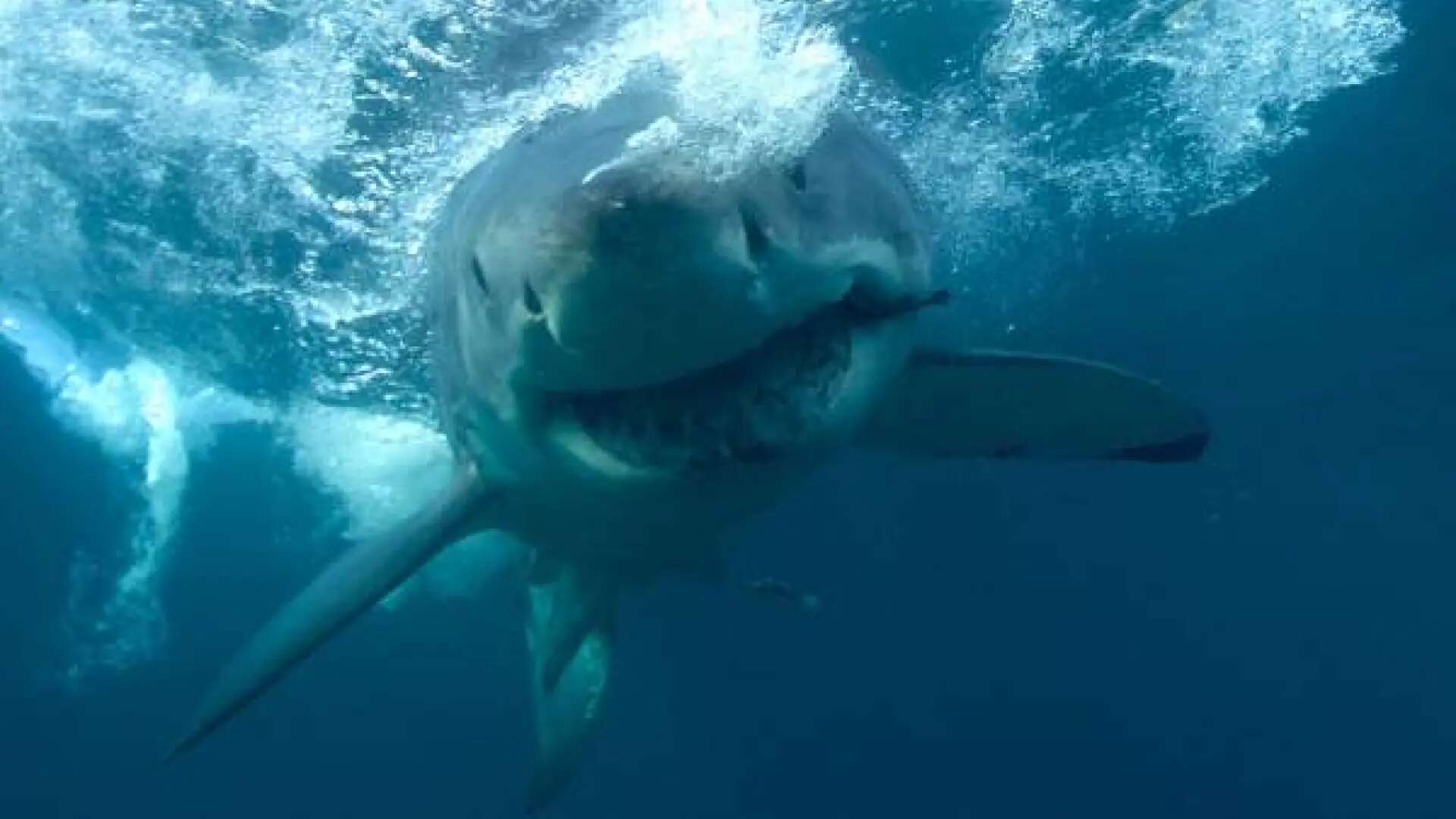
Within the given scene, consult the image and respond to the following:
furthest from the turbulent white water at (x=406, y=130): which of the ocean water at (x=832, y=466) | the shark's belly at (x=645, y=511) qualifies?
the shark's belly at (x=645, y=511)

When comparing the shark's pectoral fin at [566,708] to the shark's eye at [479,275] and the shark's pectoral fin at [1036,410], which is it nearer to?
the shark's pectoral fin at [1036,410]

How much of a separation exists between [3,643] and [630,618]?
14.2 metres

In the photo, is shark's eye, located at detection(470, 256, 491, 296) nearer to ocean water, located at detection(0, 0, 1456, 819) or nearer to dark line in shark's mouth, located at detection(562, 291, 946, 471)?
dark line in shark's mouth, located at detection(562, 291, 946, 471)

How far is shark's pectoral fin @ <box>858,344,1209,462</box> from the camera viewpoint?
6.79 metres

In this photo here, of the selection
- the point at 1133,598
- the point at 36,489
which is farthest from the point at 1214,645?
the point at 36,489

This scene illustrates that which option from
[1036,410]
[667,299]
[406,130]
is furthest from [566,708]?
[667,299]

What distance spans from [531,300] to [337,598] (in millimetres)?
2505

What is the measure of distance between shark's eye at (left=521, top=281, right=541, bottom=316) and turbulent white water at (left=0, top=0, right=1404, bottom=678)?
55 cm

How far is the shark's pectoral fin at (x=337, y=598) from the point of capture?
→ 5.48 metres

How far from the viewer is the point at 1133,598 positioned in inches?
1571

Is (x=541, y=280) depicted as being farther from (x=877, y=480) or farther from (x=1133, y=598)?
(x=1133, y=598)

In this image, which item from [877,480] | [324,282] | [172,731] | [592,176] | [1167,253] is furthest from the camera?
[172,731]

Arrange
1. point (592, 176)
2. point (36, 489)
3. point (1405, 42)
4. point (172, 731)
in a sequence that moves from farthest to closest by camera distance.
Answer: point (172, 731) → point (36, 489) → point (1405, 42) → point (592, 176)

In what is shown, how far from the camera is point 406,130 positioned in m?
10.2
